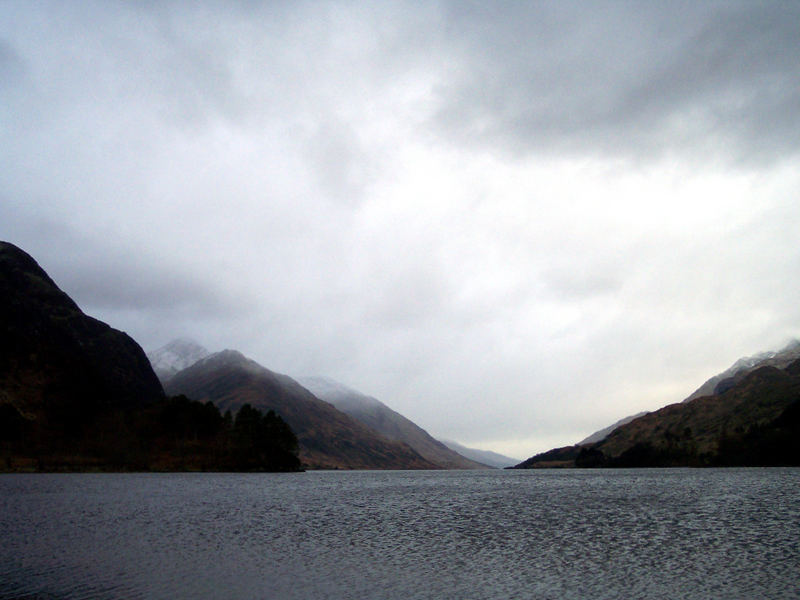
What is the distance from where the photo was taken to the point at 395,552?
185 ft

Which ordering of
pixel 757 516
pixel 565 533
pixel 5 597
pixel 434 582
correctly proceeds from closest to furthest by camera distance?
pixel 5 597, pixel 434 582, pixel 565 533, pixel 757 516

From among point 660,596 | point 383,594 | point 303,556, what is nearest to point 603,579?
point 660,596

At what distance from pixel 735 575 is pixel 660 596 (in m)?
11.1

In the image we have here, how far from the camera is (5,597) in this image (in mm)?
35531

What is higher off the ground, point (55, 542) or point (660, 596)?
point (55, 542)

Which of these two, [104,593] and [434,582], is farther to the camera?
[434,582]

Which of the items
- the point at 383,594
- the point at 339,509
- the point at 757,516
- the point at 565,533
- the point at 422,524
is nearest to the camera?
the point at 383,594

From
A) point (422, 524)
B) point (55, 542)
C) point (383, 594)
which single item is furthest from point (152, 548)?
point (422, 524)

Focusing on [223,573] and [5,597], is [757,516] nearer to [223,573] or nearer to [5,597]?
[223,573]

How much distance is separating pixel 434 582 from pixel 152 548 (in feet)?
99.7

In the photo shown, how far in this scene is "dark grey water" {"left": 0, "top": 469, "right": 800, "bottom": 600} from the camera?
1598 inches

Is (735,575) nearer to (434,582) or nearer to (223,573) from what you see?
(434,582)

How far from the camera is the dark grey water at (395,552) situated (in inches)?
1598

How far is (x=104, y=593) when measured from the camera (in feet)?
123
